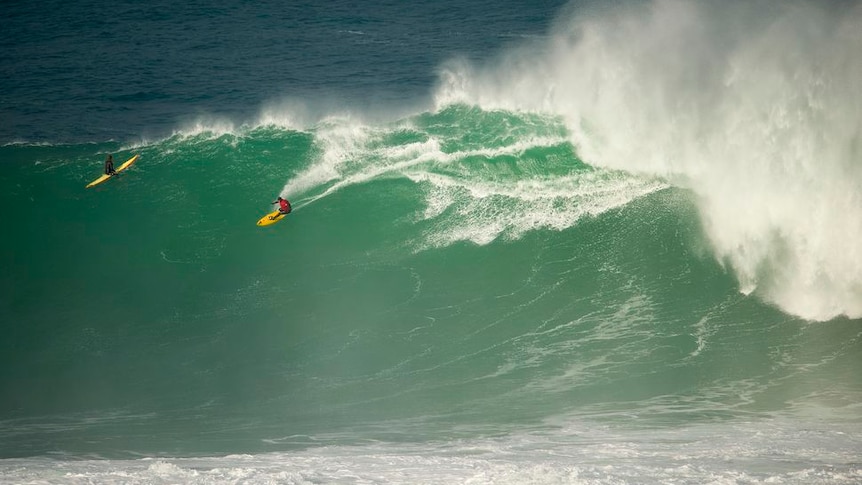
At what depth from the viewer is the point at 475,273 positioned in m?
15.9

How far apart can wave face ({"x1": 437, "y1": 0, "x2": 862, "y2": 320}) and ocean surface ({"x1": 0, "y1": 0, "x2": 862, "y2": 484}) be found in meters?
0.06

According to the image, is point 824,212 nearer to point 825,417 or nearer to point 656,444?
point 825,417

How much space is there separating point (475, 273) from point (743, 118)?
6.29 metres

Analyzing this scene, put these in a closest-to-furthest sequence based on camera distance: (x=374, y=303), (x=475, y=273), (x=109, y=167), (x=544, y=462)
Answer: (x=544, y=462)
(x=374, y=303)
(x=475, y=273)
(x=109, y=167)

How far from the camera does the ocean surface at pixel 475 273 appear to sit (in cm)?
1077

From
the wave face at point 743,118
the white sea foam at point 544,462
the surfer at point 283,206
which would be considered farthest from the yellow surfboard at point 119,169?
the white sea foam at point 544,462

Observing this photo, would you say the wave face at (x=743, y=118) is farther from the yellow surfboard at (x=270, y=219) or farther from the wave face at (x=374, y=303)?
the yellow surfboard at (x=270, y=219)

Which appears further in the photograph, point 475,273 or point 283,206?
point 283,206

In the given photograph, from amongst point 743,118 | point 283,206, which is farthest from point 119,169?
point 743,118

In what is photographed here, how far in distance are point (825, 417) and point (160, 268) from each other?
38.9 ft

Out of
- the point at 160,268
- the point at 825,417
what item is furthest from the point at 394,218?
the point at 825,417

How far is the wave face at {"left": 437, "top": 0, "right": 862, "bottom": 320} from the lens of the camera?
14820 millimetres

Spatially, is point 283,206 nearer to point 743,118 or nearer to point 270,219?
point 270,219

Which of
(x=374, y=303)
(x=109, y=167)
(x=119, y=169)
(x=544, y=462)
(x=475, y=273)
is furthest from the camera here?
(x=119, y=169)
